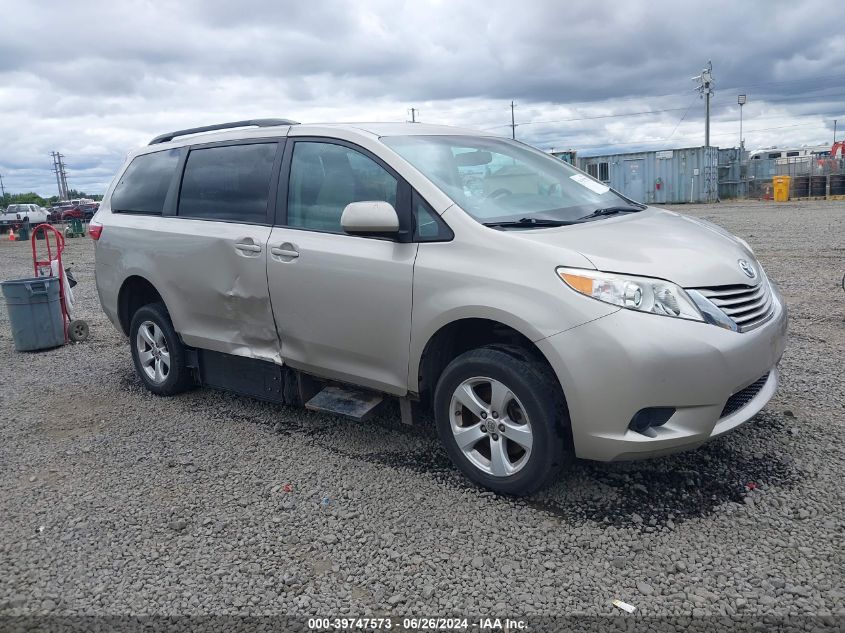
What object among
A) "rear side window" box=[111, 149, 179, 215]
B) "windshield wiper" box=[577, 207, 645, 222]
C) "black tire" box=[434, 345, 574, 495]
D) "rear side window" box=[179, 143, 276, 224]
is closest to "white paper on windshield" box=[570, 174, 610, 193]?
"windshield wiper" box=[577, 207, 645, 222]

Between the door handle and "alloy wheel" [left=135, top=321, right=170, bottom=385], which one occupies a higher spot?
the door handle

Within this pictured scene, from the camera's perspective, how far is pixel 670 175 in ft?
109

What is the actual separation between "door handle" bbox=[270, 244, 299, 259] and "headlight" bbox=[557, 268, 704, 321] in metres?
1.80

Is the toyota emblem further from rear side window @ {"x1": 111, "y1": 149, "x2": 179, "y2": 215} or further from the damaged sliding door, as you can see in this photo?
rear side window @ {"x1": 111, "y1": 149, "x2": 179, "y2": 215}

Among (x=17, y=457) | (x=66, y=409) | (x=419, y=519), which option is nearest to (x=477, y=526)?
(x=419, y=519)

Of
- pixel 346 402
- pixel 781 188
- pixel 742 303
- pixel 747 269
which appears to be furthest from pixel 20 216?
pixel 742 303

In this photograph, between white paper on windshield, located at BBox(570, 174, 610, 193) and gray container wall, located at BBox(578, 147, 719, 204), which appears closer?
white paper on windshield, located at BBox(570, 174, 610, 193)

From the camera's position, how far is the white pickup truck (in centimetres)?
3932

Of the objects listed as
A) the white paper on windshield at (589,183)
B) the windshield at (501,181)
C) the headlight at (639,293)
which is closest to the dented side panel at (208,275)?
the windshield at (501,181)

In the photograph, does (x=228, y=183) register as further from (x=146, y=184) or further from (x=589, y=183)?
(x=589, y=183)

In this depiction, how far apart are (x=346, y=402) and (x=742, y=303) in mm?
2286

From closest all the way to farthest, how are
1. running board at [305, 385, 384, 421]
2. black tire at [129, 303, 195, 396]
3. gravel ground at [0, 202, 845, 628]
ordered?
gravel ground at [0, 202, 845, 628] → running board at [305, 385, 384, 421] → black tire at [129, 303, 195, 396]

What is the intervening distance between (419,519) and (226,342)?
2.11 meters

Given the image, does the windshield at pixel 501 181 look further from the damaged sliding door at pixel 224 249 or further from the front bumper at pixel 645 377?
the damaged sliding door at pixel 224 249
